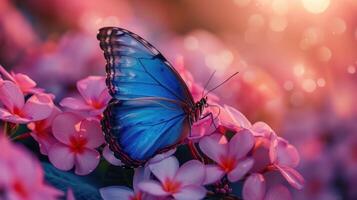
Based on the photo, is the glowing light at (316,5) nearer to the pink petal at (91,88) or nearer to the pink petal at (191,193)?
the pink petal at (91,88)

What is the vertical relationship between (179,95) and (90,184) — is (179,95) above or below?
above

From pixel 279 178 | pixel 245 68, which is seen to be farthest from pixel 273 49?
pixel 279 178

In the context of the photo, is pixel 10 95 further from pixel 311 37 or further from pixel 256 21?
pixel 256 21

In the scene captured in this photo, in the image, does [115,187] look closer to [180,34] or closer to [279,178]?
[279,178]

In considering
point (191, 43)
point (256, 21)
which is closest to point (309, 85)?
point (191, 43)

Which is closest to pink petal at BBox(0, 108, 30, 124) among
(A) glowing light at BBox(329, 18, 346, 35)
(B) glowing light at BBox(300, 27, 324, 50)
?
(A) glowing light at BBox(329, 18, 346, 35)
